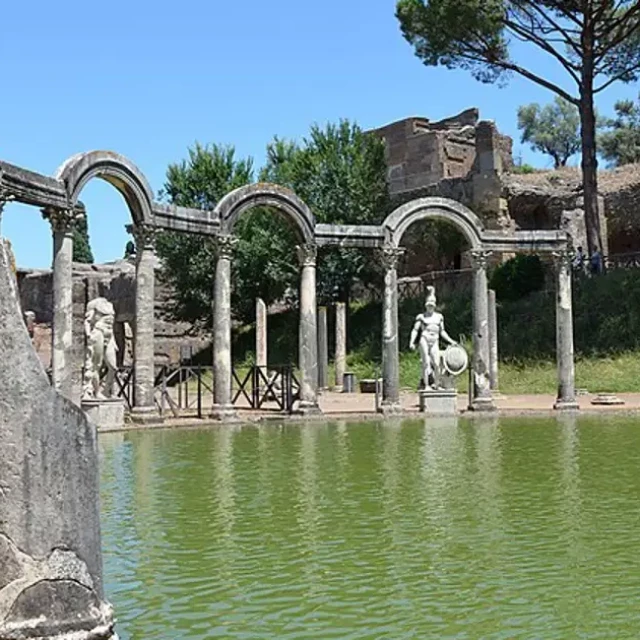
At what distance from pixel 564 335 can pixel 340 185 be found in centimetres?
1757

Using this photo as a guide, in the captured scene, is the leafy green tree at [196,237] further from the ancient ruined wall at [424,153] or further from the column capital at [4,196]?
the column capital at [4,196]

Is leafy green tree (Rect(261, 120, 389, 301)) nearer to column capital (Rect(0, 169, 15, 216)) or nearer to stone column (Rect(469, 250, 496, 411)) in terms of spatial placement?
stone column (Rect(469, 250, 496, 411))

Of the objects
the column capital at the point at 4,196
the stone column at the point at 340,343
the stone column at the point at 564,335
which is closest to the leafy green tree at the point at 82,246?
the stone column at the point at 340,343

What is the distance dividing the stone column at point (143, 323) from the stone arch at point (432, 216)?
559cm

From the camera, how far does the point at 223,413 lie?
1847 centimetres

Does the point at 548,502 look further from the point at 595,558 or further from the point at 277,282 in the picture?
the point at 277,282

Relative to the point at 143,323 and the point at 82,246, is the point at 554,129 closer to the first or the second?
the point at 82,246

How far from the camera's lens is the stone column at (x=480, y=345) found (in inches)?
801

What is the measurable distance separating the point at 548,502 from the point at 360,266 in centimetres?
2783

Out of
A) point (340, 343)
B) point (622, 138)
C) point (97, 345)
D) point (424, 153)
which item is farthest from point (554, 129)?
point (97, 345)

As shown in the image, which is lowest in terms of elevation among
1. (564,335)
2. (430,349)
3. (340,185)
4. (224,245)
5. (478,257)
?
(430,349)

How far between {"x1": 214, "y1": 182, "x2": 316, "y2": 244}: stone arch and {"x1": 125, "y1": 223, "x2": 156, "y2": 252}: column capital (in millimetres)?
1693

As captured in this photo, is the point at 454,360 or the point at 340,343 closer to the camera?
the point at 454,360

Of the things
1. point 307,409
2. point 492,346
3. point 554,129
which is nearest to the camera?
point 307,409
